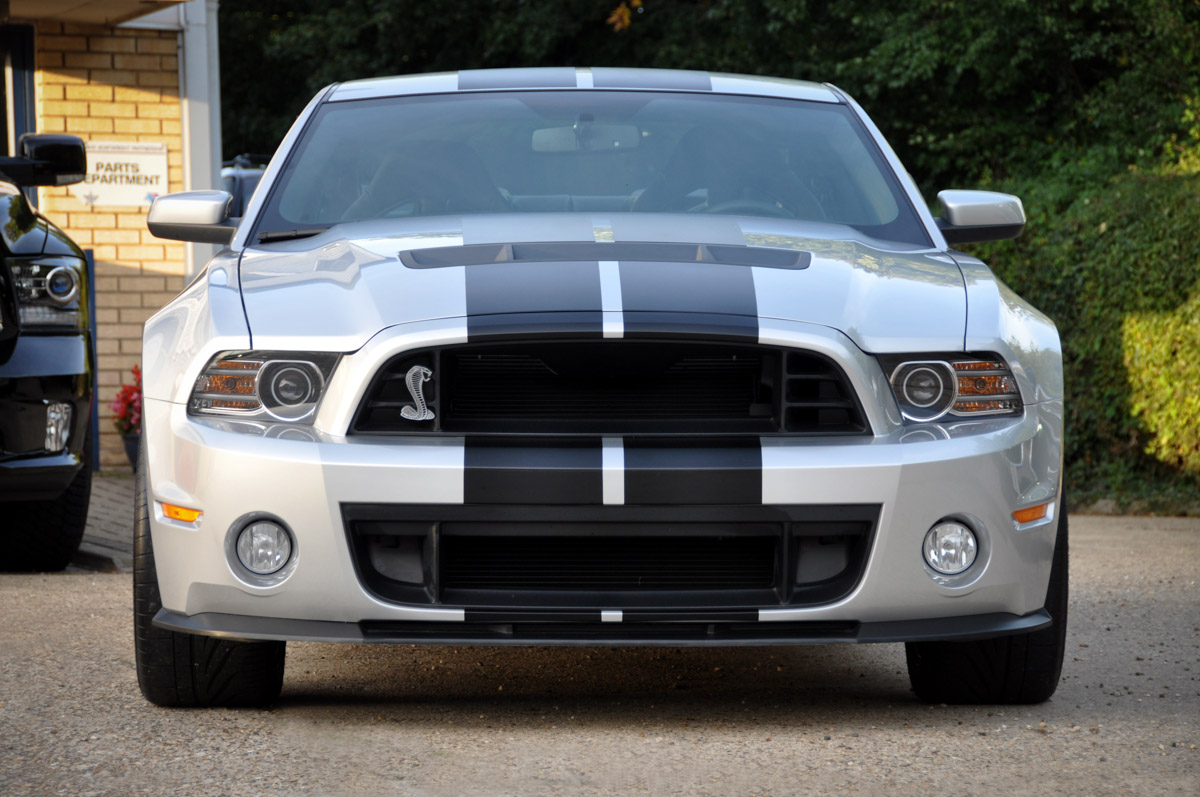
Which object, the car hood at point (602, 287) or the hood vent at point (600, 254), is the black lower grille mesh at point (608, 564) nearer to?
the car hood at point (602, 287)

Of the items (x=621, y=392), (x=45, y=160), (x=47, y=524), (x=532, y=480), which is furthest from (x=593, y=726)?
(x=45, y=160)

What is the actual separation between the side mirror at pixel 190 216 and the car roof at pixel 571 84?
635 mm

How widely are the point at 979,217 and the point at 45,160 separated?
157 inches

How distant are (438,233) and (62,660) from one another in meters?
1.61

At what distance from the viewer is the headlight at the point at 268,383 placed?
3.34m

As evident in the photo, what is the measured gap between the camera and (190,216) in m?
4.33

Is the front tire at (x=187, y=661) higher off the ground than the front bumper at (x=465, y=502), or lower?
lower

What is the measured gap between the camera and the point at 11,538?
246 inches

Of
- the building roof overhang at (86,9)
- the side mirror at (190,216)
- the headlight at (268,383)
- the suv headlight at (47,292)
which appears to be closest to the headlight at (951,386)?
the headlight at (268,383)

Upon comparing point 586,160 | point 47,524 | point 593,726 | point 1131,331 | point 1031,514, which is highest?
point 586,160

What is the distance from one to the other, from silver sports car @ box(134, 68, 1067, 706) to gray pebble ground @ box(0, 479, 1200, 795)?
9.3 inches

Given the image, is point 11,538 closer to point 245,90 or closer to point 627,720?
point 627,720

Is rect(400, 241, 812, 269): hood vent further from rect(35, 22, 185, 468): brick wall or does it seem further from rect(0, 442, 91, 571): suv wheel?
rect(35, 22, 185, 468): brick wall

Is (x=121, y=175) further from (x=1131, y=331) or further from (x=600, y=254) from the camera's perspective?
(x=600, y=254)
